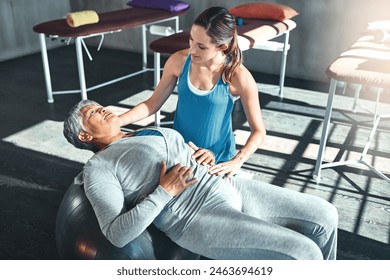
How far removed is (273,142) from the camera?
278 cm

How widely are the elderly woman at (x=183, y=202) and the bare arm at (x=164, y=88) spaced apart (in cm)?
29

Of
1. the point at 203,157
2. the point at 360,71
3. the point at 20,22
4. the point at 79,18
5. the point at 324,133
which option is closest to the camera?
the point at 203,157

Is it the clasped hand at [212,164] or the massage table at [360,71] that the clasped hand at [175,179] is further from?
the massage table at [360,71]

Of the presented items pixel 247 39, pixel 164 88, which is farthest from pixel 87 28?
pixel 164 88

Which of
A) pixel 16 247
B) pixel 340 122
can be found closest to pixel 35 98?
pixel 16 247

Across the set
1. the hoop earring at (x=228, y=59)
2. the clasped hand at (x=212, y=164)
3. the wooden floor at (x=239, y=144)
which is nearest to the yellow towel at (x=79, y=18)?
the wooden floor at (x=239, y=144)

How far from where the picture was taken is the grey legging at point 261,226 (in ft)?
3.86

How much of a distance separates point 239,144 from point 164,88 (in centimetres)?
114

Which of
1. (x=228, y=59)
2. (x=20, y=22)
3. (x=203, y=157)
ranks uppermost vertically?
(x=228, y=59)

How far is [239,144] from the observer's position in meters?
2.74

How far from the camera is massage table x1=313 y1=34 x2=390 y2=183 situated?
1917mm

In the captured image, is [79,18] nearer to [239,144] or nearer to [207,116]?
[239,144]
